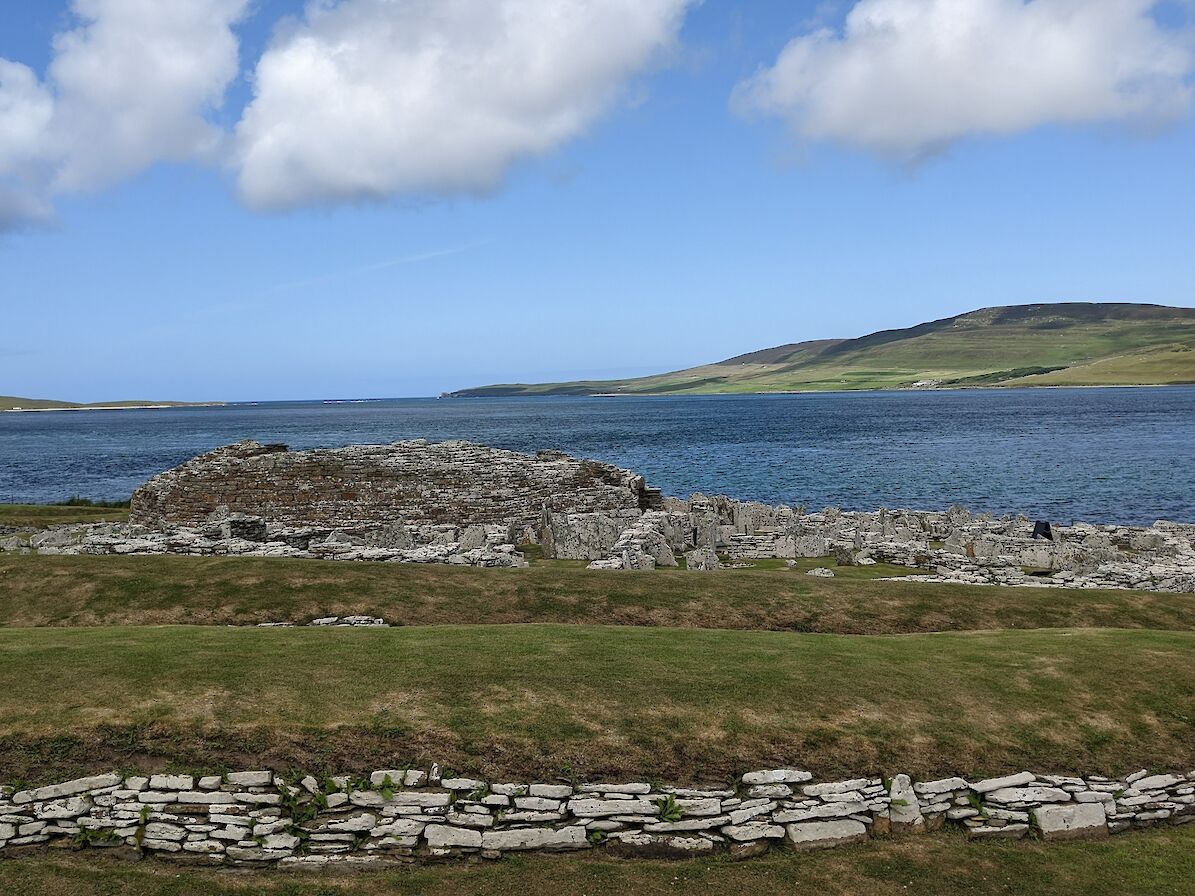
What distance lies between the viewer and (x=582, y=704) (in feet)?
44.6

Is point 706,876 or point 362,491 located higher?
point 362,491

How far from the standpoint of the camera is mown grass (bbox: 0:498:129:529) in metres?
→ 43.4

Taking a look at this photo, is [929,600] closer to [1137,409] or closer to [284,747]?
[284,747]

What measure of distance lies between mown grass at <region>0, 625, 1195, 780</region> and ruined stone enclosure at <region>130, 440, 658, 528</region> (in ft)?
68.0

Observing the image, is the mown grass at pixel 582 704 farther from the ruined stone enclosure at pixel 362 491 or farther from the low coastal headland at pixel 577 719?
the ruined stone enclosure at pixel 362 491

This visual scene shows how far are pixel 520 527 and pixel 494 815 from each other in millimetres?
24554

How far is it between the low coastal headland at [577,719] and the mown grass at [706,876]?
0.11 metres

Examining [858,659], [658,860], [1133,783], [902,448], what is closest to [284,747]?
[658,860]

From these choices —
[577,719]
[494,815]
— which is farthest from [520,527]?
[494,815]

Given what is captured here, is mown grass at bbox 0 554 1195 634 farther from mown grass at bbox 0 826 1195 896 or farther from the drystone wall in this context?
mown grass at bbox 0 826 1195 896

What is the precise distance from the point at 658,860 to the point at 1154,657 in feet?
36.5

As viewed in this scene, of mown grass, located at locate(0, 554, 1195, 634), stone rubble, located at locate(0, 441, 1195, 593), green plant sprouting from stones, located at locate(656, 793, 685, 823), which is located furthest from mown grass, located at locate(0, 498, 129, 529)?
green plant sprouting from stones, located at locate(656, 793, 685, 823)

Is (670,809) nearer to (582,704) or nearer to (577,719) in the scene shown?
(577,719)

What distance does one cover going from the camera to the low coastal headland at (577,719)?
11.5 metres
